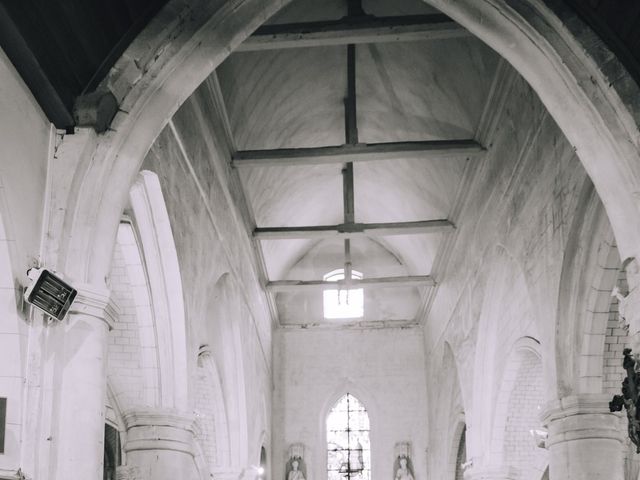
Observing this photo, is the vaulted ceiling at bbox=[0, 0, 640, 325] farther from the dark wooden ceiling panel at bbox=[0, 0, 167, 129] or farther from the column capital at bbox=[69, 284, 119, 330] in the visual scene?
the column capital at bbox=[69, 284, 119, 330]

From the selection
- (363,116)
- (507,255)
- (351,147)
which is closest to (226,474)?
(351,147)

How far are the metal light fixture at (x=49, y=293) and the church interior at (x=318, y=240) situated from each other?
20 millimetres

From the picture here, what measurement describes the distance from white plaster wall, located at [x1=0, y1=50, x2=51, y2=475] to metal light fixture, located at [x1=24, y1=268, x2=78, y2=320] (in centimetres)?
9

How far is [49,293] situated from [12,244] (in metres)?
0.40

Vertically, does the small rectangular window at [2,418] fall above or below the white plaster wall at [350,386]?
below

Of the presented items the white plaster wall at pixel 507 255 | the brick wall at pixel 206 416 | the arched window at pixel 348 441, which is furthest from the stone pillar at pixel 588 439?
the arched window at pixel 348 441

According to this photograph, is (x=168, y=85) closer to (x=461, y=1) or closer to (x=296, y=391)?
(x=461, y=1)

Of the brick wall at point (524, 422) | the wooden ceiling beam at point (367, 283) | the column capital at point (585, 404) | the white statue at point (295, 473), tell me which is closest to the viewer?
the column capital at point (585, 404)

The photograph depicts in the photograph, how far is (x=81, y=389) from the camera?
256 inches

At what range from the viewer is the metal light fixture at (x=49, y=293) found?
6.25 m

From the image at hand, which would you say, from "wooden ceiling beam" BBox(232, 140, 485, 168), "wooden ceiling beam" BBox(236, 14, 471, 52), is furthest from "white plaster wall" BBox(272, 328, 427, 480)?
"wooden ceiling beam" BBox(236, 14, 471, 52)

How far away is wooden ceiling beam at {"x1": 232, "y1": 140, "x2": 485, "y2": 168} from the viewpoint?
45.5 feet

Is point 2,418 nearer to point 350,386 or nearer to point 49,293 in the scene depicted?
point 49,293

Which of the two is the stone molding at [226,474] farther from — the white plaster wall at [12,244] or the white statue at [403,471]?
the white plaster wall at [12,244]
